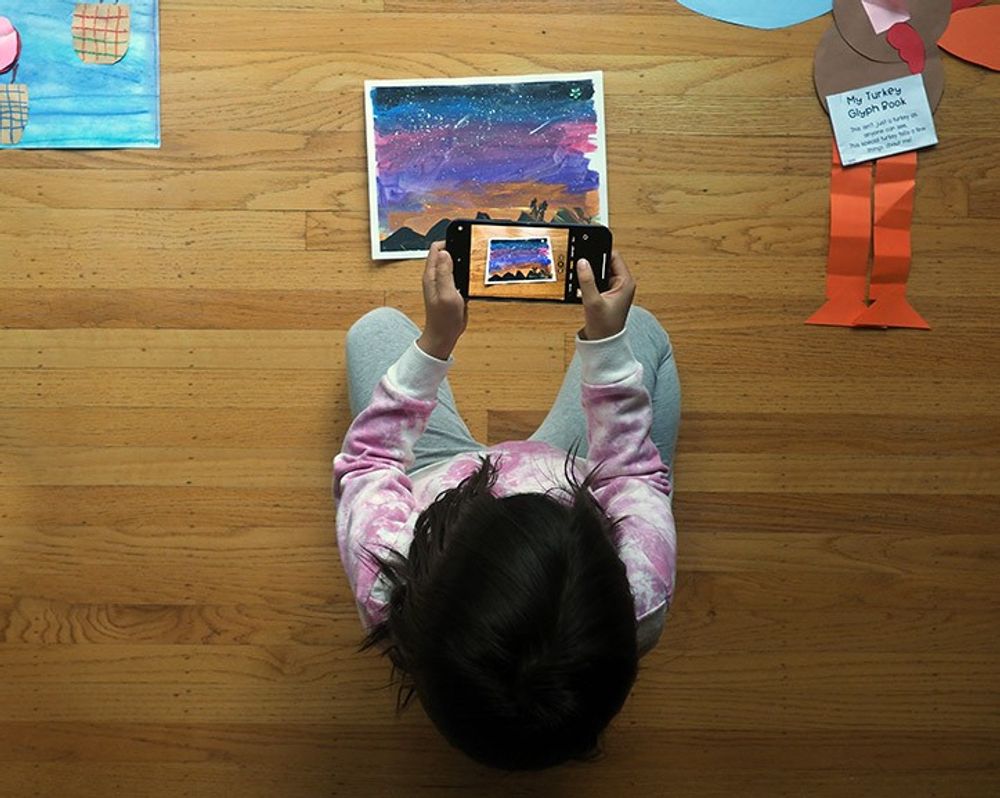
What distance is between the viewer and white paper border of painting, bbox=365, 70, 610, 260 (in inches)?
A: 47.3

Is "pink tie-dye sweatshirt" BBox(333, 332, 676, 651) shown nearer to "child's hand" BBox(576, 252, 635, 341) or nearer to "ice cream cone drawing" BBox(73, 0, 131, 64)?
"child's hand" BBox(576, 252, 635, 341)

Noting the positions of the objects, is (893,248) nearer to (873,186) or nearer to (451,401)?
(873,186)

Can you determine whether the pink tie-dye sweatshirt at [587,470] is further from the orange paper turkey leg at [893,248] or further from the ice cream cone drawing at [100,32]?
the ice cream cone drawing at [100,32]

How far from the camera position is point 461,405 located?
1.20 metres

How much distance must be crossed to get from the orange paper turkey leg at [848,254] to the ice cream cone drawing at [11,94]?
3.13 ft

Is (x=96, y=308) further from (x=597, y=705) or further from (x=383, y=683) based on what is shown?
(x=597, y=705)

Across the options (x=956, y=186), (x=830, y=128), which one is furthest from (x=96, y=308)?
(x=956, y=186)

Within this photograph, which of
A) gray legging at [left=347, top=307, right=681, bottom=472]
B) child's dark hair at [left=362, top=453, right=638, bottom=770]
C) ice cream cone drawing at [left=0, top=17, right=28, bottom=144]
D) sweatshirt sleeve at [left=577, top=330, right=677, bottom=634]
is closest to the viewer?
child's dark hair at [left=362, top=453, right=638, bottom=770]

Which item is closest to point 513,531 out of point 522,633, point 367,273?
point 522,633

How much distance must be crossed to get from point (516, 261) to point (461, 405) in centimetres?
32

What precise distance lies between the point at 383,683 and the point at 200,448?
342mm

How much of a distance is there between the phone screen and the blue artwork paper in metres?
0.49

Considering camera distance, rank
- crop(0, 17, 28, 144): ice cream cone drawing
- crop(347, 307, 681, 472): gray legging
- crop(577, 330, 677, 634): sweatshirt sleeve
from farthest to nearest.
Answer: crop(0, 17, 28, 144): ice cream cone drawing, crop(347, 307, 681, 472): gray legging, crop(577, 330, 677, 634): sweatshirt sleeve

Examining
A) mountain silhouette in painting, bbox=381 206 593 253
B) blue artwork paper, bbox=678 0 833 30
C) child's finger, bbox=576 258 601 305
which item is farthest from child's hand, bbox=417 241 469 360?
blue artwork paper, bbox=678 0 833 30
